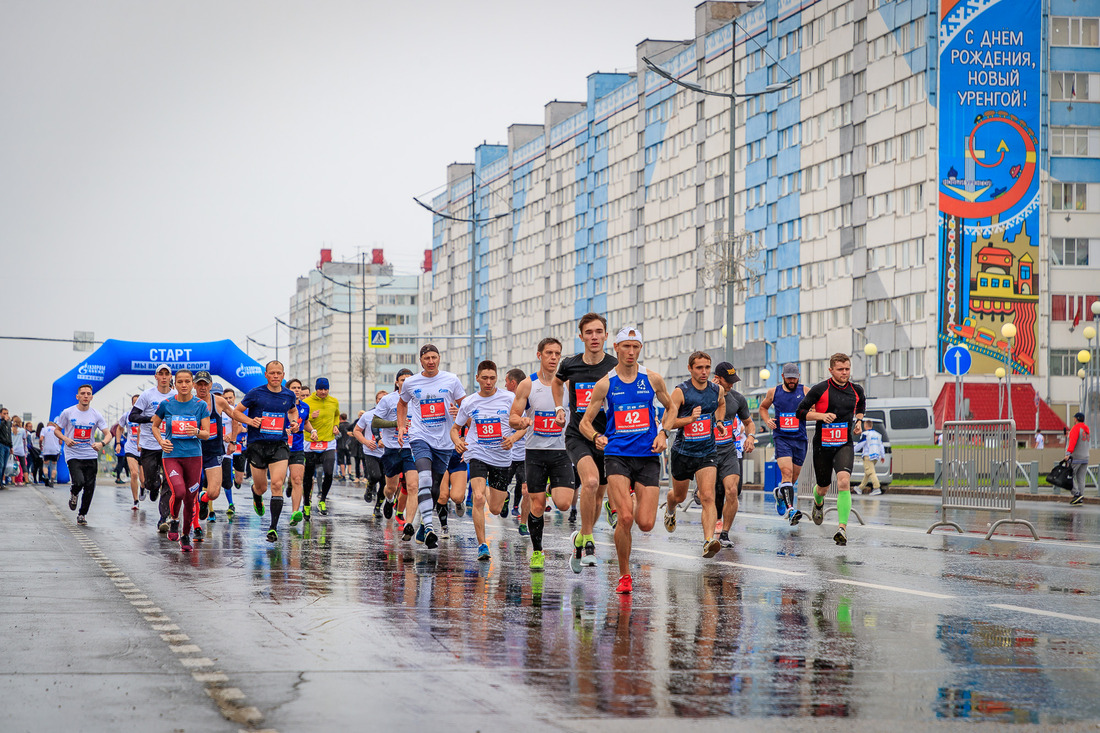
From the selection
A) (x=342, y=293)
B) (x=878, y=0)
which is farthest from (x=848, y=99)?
(x=342, y=293)

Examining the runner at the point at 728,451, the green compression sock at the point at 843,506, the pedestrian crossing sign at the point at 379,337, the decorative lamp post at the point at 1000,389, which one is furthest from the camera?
the pedestrian crossing sign at the point at 379,337

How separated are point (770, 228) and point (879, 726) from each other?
2844 inches

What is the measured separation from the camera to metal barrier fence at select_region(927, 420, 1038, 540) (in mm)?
16719

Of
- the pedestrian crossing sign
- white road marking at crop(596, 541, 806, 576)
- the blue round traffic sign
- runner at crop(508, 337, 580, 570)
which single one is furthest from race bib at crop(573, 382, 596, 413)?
the pedestrian crossing sign

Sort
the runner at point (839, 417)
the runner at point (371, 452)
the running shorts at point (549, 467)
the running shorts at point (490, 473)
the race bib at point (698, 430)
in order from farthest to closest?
the runner at point (371, 452), the runner at point (839, 417), the running shorts at point (490, 473), the race bib at point (698, 430), the running shorts at point (549, 467)

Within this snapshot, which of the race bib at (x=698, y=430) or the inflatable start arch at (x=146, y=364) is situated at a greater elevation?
the inflatable start arch at (x=146, y=364)

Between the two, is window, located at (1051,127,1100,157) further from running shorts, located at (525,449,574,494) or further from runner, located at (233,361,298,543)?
running shorts, located at (525,449,574,494)

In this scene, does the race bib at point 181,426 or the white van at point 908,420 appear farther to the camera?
the white van at point 908,420

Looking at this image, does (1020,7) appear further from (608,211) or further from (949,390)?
(608,211)

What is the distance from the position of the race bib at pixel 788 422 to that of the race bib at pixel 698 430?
548 cm

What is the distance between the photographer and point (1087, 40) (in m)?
65.8

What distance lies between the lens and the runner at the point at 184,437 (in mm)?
14328

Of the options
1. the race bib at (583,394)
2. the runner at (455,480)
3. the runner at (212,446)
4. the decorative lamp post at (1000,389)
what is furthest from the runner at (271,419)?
the decorative lamp post at (1000,389)

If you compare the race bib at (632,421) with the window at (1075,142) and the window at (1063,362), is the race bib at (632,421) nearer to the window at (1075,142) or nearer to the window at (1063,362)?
the window at (1063,362)
